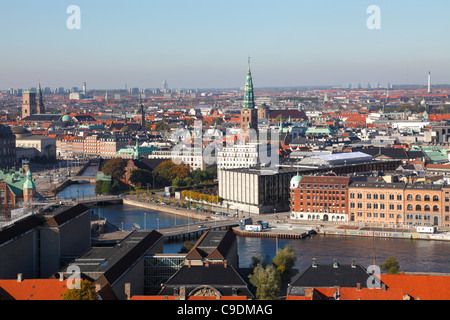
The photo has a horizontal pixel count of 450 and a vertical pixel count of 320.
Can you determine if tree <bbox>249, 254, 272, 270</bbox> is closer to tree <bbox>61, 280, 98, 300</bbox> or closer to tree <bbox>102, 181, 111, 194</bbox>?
tree <bbox>61, 280, 98, 300</bbox>

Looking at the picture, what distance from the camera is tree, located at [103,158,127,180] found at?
35219 millimetres

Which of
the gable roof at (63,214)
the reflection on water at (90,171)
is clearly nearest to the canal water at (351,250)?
the gable roof at (63,214)

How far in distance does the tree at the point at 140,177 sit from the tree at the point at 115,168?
77 cm

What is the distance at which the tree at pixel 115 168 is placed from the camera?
3522cm

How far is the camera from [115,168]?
116 feet

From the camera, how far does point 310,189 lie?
25812 mm

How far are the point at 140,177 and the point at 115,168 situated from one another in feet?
4.25

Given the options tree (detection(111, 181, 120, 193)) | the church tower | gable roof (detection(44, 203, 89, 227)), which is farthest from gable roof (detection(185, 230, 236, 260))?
the church tower

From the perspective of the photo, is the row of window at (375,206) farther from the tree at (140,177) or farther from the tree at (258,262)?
the tree at (140,177)

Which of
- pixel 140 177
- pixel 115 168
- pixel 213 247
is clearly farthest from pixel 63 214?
pixel 115 168
